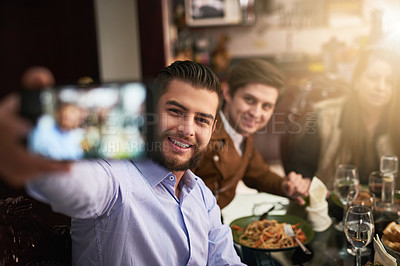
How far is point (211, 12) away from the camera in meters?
4.02

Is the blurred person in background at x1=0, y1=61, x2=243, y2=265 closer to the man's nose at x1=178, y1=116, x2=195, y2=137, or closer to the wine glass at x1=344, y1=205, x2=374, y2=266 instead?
the man's nose at x1=178, y1=116, x2=195, y2=137

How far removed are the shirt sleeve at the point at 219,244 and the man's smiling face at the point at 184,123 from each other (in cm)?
18

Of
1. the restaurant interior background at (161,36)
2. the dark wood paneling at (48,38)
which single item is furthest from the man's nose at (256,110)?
the dark wood paneling at (48,38)

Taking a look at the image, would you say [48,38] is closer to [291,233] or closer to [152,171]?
[152,171]

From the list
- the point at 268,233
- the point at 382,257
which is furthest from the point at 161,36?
the point at 382,257

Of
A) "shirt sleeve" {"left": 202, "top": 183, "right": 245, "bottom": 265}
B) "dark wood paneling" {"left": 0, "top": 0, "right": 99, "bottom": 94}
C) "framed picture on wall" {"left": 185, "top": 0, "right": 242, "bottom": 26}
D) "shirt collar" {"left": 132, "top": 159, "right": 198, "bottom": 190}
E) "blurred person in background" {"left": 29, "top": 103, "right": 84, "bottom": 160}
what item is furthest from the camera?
"framed picture on wall" {"left": 185, "top": 0, "right": 242, "bottom": 26}

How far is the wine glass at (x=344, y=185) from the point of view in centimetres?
121

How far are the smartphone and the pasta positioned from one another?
1.74 ft

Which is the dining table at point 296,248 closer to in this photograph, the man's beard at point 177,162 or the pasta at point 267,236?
the pasta at point 267,236

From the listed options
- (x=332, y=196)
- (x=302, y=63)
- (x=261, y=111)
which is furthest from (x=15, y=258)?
(x=302, y=63)

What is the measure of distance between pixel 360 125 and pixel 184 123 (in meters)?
1.04

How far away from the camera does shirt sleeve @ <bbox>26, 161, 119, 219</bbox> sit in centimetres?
61

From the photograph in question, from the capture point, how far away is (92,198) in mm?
712

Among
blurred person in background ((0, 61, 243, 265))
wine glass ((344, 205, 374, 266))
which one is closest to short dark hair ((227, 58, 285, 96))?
blurred person in background ((0, 61, 243, 265))
